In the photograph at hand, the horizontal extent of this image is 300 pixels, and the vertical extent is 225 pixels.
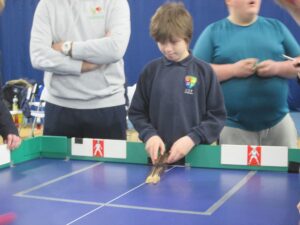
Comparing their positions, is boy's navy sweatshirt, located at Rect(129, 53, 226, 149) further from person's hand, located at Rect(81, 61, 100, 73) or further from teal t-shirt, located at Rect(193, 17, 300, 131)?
person's hand, located at Rect(81, 61, 100, 73)

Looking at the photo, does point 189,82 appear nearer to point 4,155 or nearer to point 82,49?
point 82,49

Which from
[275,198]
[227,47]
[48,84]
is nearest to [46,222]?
[275,198]

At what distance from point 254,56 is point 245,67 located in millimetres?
157

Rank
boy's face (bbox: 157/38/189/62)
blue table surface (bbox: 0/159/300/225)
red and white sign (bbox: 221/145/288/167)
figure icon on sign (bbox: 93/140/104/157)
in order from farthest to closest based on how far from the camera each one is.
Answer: figure icon on sign (bbox: 93/140/104/157)
boy's face (bbox: 157/38/189/62)
red and white sign (bbox: 221/145/288/167)
blue table surface (bbox: 0/159/300/225)

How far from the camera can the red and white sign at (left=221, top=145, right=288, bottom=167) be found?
1.97 m

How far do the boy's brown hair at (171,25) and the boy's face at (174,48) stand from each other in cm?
2

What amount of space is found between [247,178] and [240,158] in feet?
0.56

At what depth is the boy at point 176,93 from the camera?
6.87ft

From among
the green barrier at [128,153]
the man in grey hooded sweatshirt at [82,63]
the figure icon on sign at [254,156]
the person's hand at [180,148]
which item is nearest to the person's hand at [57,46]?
Result: the man in grey hooded sweatshirt at [82,63]

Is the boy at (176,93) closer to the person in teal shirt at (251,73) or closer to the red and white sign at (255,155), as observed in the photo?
the red and white sign at (255,155)

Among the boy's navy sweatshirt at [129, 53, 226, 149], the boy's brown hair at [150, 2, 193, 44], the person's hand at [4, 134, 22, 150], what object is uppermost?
the boy's brown hair at [150, 2, 193, 44]

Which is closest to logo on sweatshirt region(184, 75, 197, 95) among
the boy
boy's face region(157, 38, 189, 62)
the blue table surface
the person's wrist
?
the boy

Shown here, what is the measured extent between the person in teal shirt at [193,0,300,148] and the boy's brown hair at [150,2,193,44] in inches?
13.7

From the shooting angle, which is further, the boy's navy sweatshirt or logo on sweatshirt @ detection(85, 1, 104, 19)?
logo on sweatshirt @ detection(85, 1, 104, 19)
